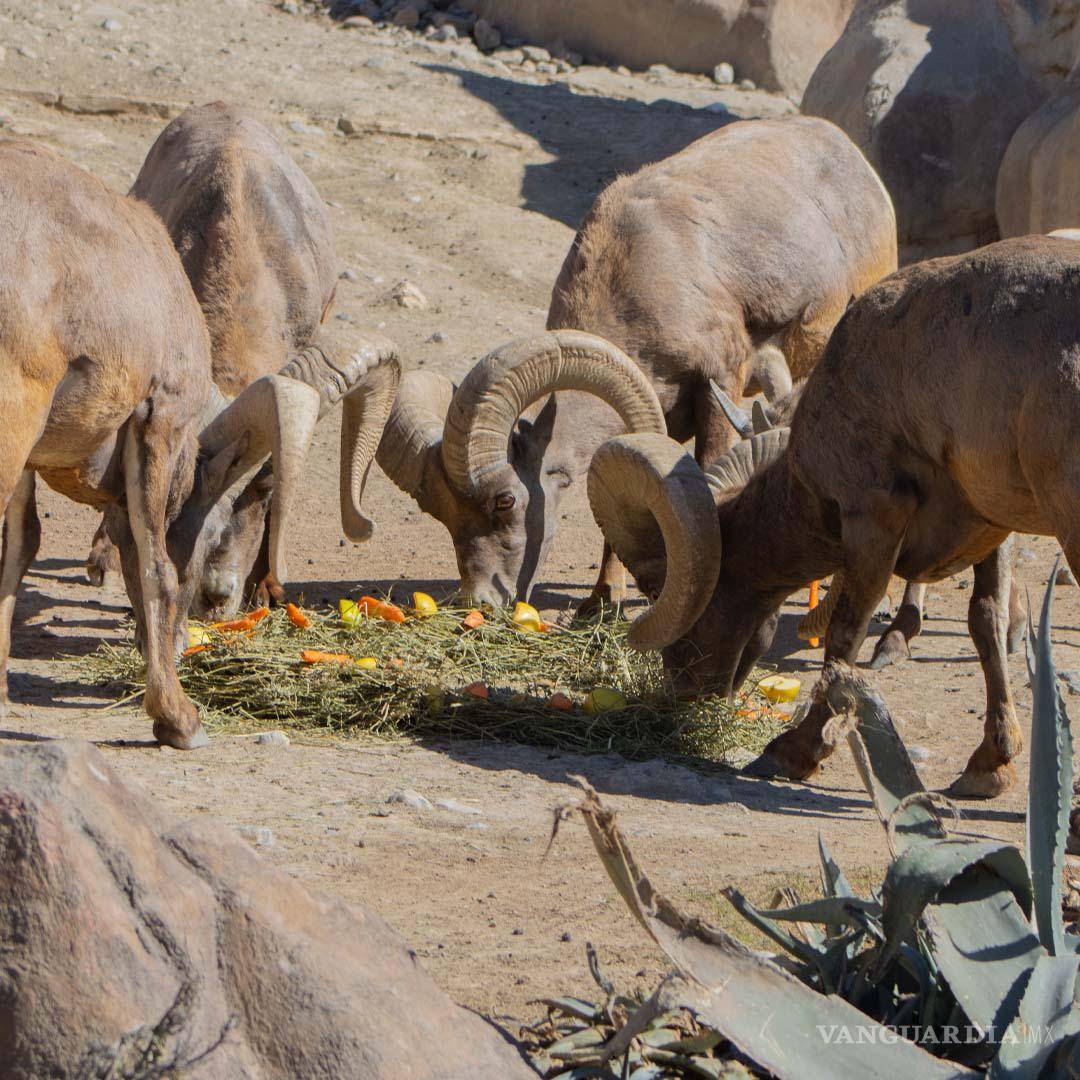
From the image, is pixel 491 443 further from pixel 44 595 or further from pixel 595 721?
pixel 44 595

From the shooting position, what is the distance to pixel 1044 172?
16.9 metres

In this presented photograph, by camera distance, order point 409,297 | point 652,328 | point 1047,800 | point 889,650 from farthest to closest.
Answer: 1. point 409,297
2. point 652,328
3. point 889,650
4. point 1047,800

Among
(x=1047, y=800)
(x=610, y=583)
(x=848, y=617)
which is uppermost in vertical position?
(x=1047, y=800)

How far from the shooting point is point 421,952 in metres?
4.32

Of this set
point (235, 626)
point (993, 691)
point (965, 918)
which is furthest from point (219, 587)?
point (965, 918)

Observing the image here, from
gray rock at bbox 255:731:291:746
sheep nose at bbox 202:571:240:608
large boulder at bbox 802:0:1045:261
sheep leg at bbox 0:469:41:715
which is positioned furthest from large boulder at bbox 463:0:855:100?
gray rock at bbox 255:731:291:746

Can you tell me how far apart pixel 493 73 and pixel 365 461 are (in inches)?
598

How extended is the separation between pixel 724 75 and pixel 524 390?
15906 millimetres

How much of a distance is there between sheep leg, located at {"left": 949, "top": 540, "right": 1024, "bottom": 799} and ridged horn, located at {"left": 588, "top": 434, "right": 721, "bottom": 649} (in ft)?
3.92

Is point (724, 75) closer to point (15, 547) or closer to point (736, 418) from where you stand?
point (736, 418)

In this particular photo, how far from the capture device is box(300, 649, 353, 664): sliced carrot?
7.82 meters

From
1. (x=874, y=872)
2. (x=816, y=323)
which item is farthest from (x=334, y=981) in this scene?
(x=816, y=323)

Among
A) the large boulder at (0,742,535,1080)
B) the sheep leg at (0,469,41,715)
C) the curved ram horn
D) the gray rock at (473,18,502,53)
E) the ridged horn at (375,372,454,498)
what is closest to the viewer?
the large boulder at (0,742,535,1080)

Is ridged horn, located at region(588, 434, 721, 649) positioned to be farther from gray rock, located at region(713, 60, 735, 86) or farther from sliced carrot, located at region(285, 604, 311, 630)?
gray rock, located at region(713, 60, 735, 86)
